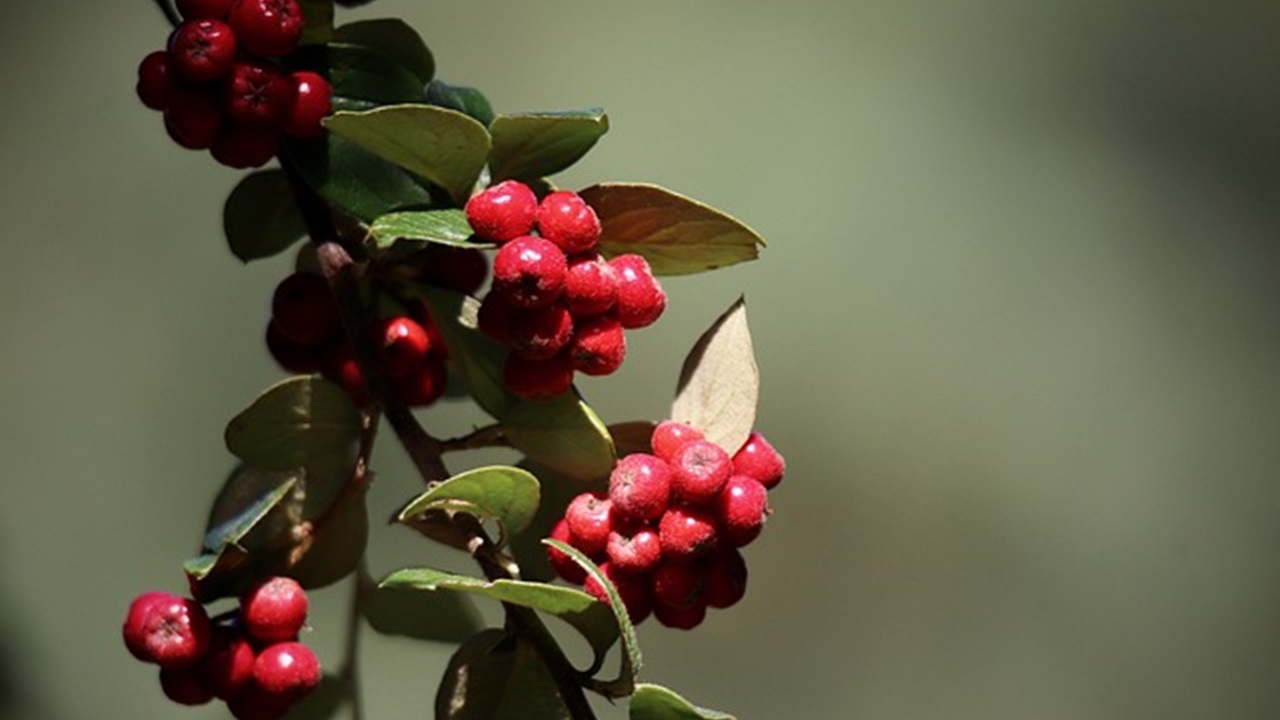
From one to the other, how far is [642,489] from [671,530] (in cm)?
2

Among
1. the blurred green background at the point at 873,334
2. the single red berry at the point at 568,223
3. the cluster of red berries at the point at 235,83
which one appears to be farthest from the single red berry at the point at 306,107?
the blurred green background at the point at 873,334

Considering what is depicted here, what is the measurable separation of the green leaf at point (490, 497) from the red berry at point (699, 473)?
0.05m

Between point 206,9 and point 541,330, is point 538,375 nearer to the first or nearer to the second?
point 541,330

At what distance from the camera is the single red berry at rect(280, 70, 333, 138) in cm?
64

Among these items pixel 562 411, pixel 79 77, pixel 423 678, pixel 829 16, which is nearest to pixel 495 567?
pixel 562 411

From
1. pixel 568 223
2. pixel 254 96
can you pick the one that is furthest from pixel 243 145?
pixel 568 223

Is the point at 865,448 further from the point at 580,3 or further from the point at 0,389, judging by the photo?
the point at 0,389

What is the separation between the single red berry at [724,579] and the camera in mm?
611

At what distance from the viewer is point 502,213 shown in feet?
1.95

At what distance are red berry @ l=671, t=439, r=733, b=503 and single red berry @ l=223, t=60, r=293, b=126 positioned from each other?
190 millimetres

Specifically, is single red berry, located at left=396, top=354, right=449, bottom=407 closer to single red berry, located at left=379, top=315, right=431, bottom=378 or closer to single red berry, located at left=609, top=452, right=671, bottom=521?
single red berry, located at left=379, top=315, right=431, bottom=378

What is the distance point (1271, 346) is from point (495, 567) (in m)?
2.08

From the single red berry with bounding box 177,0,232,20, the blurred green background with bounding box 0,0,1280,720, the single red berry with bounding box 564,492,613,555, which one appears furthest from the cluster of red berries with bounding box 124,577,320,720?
the blurred green background with bounding box 0,0,1280,720

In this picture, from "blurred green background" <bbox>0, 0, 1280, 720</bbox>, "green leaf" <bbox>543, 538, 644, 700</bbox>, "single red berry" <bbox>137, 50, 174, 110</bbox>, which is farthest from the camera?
"blurred green background" <bbox>0, 0, 1280, 720</bbox>
